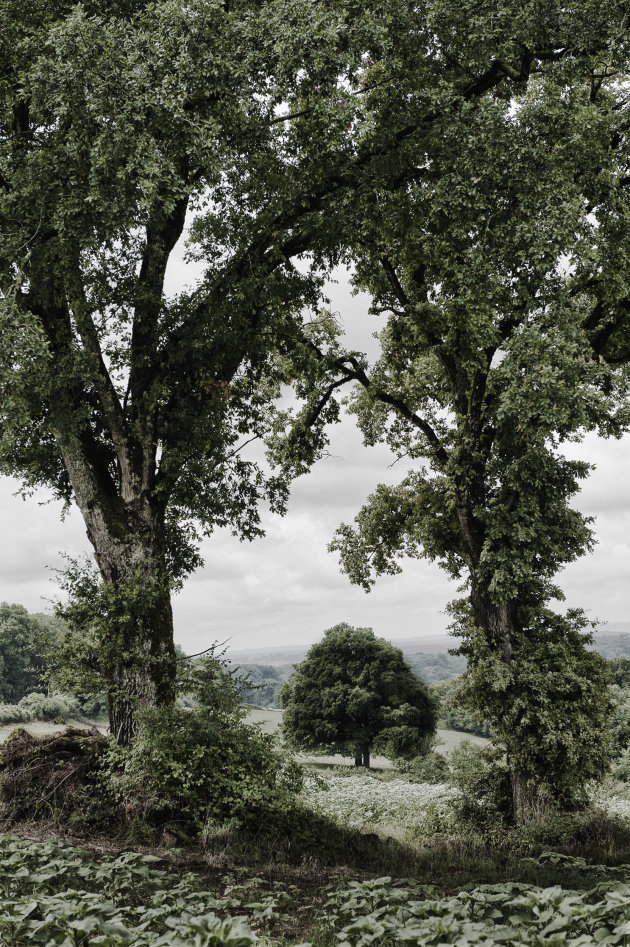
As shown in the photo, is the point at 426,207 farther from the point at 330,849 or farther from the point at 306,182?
the point at 330,849

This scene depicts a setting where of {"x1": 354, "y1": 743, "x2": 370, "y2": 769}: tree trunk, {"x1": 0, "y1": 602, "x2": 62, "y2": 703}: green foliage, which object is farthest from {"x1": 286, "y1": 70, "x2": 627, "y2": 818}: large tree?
{"x1": 0, "y1": 602, "x2": 62, "y2": 703}: green foliage

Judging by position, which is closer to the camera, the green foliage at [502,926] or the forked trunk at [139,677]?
the green foliage at [502,926]

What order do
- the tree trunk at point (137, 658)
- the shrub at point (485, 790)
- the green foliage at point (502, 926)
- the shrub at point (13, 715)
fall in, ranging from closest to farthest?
1. the green foliage at point (502, 926)
2. the tree trunk at point (137, 658)
3. the shrub at point (485, 790)
4. the shrub at point (13, 715)

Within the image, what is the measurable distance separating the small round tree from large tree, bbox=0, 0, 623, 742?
27670 millimetres

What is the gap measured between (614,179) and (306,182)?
18.8 feet

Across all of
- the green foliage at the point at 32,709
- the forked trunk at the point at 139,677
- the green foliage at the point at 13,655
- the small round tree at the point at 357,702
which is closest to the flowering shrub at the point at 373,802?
the forked trunk at the point at 139,677

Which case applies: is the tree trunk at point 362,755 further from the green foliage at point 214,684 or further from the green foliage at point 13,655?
the green foliage at point 214,684

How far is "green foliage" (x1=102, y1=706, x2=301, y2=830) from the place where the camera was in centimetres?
1003

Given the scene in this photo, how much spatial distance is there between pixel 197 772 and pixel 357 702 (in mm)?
29469

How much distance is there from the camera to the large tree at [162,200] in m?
9.77

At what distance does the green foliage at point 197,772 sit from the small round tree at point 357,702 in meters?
28.8

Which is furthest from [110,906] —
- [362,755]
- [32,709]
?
[362,755]

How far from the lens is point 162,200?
32.0ft

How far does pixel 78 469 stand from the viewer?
1279cm
